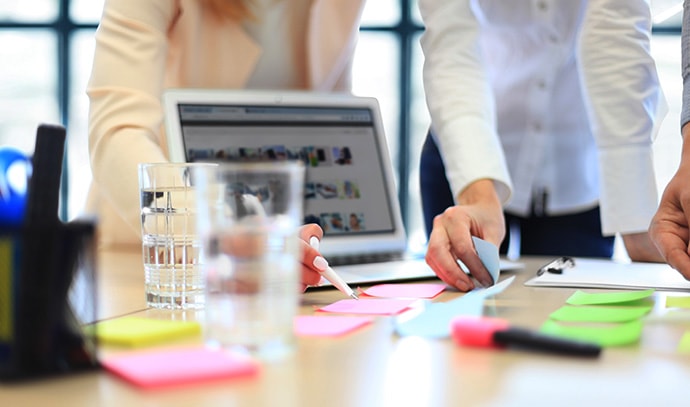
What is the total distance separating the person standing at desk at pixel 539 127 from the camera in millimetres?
1318

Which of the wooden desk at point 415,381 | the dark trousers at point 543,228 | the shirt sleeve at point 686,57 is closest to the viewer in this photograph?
the wooden desk at point 415,381

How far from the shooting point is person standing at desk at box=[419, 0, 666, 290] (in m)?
1.32

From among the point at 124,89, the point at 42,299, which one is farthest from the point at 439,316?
the point at 124,89

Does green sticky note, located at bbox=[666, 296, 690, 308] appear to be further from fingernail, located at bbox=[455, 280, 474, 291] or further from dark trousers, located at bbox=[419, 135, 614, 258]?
dark trousers, located at bbox=[419, 135, 614, 258]

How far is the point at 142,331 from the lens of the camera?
0.68 metres

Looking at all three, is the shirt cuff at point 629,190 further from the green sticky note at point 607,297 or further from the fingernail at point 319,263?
the fingernail at point 319,263

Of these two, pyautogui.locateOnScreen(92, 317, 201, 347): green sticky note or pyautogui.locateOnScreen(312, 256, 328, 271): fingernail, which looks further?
pyautogui.locateOnScreen(312, 256, 328, 271): fingernail

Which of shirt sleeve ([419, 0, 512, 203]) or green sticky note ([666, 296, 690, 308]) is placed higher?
shirt sleeve ([419, 0, 512, 203])

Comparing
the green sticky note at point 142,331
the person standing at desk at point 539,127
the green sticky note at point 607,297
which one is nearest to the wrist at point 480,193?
the person standing at desk at point 539,127

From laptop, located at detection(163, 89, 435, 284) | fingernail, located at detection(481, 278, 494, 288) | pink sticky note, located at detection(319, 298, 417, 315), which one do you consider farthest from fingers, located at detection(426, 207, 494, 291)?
laptop, located at detection(163, 89, 435, 284)

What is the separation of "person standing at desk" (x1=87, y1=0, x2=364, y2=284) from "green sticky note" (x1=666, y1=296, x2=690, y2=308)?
0.75m

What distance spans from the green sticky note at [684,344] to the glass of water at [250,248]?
320 mm

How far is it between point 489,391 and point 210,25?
3.62 ft

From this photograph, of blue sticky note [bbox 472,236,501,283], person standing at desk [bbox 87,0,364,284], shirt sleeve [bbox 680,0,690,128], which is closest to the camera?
blue sticky note [bbox 472,236,501,283]
